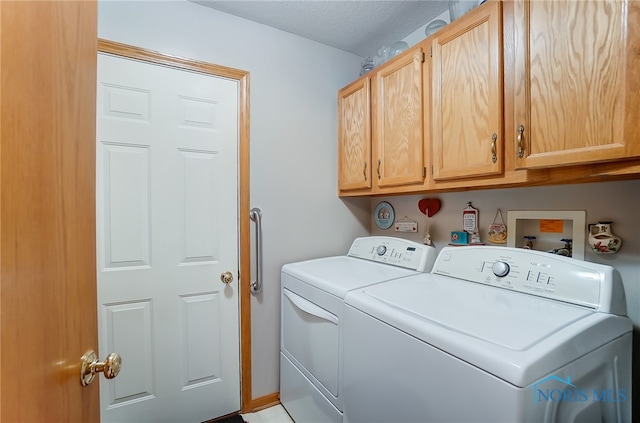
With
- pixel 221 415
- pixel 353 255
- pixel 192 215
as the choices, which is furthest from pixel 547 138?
Answer: pixel 221 415

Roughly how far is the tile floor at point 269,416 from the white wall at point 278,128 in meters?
0.11

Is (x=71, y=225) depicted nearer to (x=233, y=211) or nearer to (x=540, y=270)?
(x=233, y=211)

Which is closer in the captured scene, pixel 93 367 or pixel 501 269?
pixel 93 367

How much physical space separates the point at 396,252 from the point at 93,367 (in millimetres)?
1464

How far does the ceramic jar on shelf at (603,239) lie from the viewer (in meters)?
1.06

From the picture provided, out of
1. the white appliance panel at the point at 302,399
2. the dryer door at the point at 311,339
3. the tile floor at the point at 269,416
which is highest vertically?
the dryer door at the point at 311,339

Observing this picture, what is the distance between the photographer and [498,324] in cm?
83

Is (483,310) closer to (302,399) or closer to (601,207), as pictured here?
(601,207)

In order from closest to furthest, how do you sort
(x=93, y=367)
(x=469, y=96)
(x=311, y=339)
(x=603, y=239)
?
(x=93, y=367)
(x=603, y=239)
(x=469, y=96)
(x=311, y=339)

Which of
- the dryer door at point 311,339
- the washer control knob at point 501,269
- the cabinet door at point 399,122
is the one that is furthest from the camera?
the cabinet door at point 399,122

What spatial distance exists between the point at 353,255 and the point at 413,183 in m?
0.75

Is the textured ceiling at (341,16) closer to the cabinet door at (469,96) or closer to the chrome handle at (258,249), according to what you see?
the cabinet door at (469,96)

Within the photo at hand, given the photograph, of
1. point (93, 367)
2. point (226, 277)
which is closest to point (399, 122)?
point (226, 277)

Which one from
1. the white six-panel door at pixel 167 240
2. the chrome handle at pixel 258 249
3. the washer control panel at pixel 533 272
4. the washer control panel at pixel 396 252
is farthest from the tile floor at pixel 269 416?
the washer control panel at pixel 533 272
